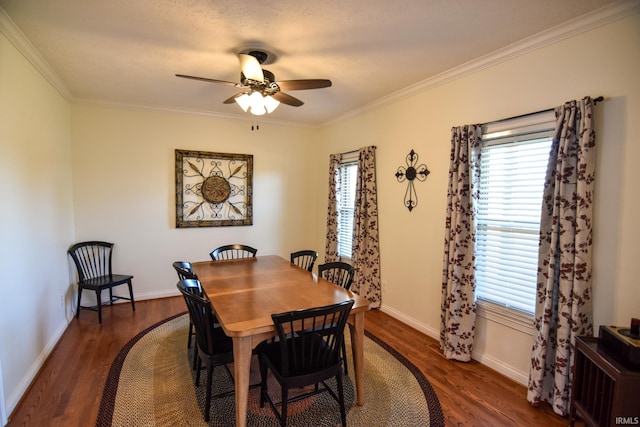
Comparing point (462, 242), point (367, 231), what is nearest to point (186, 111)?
point (367, 231)

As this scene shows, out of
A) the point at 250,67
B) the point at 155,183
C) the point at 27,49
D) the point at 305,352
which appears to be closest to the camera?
the point at 305,352

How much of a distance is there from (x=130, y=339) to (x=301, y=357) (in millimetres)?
2290

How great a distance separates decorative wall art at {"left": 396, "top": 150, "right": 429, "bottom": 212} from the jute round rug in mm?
1626

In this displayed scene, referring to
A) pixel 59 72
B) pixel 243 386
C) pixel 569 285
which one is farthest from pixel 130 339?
pixel 569 285

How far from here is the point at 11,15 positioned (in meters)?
2.07

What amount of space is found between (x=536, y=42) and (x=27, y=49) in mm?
3948

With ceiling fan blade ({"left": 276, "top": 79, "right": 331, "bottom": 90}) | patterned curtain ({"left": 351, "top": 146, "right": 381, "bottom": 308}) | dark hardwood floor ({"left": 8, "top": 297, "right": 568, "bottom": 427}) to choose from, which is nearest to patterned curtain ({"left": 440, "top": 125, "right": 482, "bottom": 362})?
dark hardwood floor ({"left": 8, "top": 297, "right": 568, "bottom": 427})

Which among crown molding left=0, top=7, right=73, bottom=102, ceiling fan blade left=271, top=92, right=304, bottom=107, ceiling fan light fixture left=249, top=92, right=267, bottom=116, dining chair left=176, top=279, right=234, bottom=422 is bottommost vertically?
dining chair left=176, top=279, right=234, bottom=422

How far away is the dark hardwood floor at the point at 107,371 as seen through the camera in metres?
2.10

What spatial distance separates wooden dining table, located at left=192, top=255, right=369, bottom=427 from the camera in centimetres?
179

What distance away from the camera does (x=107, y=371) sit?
2.61 m

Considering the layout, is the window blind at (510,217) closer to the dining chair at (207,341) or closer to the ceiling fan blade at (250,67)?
the ceiling fan blade at (250,67)

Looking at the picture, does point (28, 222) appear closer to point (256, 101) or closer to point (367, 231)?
point (256, 101)

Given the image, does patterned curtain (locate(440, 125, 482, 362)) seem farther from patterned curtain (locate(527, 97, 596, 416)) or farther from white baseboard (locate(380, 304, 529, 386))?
patterned curtain (locate(527, 97, 596, 416))
